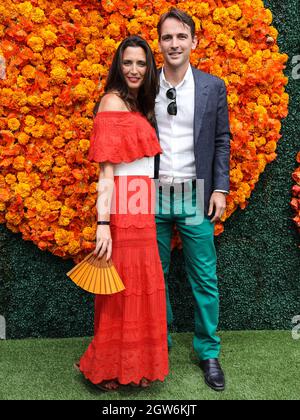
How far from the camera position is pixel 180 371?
297cm

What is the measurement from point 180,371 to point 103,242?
1.05 metres

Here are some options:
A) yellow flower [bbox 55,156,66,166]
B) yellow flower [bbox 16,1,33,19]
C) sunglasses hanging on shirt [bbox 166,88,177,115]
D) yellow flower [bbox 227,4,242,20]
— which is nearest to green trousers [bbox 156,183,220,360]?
sunglasses hanging on shirt [bbox 166,88,177,115]

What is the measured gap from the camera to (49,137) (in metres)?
3.14

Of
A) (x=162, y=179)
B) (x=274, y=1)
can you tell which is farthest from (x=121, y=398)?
(x=274, y=1)

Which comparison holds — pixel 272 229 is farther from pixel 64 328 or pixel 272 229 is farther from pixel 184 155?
pixel 64 328

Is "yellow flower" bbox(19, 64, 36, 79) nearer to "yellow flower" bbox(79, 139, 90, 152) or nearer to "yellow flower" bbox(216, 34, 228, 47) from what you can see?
"yellow flower" bbox(79, 139, 90, 152)

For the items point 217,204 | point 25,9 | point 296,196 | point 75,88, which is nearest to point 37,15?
point 25,9

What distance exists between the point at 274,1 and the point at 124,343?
7.93ft

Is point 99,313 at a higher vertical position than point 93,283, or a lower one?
lower

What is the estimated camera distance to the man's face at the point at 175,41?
8.55 ft

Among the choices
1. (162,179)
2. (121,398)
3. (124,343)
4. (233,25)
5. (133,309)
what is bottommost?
(121,398)

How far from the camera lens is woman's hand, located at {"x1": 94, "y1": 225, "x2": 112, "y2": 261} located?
2.43m

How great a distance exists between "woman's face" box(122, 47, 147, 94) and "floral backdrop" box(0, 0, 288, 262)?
646 mm

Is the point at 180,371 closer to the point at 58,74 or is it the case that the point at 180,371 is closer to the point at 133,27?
the point at 58,74
